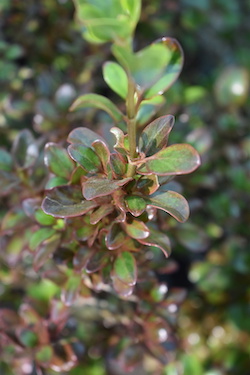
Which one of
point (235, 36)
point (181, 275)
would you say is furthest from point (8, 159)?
point (235, 36)

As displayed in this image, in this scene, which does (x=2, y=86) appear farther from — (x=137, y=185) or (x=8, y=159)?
(x=137, y=185)

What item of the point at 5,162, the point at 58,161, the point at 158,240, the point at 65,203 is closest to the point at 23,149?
the point at 5,162

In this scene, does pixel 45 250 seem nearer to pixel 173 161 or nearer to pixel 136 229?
pixel 136 229

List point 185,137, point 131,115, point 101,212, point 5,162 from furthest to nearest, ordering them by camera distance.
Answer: point 185,137, point 5,162, point 101,212, point 131,115

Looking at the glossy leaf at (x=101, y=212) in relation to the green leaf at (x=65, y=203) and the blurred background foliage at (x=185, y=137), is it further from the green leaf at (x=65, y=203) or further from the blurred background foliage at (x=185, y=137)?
the blurred background foliage at (x=185, y=137)

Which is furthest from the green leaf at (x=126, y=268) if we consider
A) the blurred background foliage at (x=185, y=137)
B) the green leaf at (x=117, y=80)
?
the blurred background foliage at (x=185, y=137)
